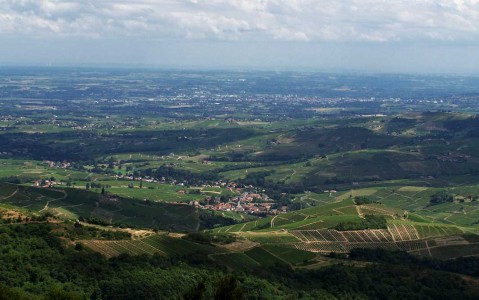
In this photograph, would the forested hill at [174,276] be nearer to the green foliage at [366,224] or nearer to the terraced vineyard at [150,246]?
the terraced vineyard at [150,246]

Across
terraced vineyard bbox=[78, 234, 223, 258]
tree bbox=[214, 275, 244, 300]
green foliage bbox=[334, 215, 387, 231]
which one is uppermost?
tree bbox=[214, 275, 244, 300]

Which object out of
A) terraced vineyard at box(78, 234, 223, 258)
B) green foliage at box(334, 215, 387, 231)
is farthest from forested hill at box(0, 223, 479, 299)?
green foliage at box(334, 215, 387, 231)

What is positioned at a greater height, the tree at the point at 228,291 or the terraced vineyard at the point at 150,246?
the tree at the point at 228,291

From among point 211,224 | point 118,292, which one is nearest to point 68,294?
point 118,292

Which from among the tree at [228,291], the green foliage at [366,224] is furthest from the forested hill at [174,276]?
the green foliage at [366,224]

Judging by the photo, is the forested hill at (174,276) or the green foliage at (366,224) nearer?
the forested hill at (174,276)

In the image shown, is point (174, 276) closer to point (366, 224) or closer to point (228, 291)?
point (228, 291)

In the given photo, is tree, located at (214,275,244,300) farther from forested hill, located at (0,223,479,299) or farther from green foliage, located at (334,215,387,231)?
green foliage, located at (334,215,387,231)

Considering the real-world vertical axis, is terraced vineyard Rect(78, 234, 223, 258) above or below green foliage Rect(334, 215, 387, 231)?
above

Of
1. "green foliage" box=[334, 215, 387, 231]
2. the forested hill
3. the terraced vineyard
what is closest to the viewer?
the forested hill

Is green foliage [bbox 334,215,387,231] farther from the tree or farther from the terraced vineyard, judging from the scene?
the tree

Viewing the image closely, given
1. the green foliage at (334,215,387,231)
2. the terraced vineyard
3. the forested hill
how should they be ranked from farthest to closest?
1. the green foliage at (334,215,387,231)
2. the terraced vineyard
3. the forested hill

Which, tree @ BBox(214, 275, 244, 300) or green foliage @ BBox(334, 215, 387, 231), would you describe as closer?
tree @ BBox(214, 275, 244, 300)
